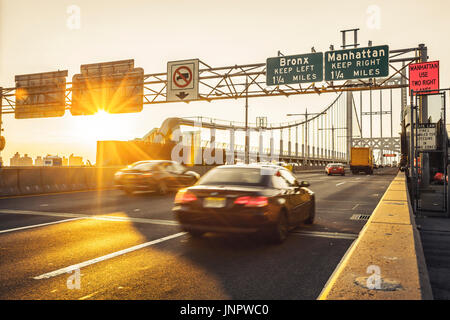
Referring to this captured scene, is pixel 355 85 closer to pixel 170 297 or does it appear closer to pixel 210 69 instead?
pixel 210 69

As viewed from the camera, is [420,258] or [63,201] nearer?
[420,258]

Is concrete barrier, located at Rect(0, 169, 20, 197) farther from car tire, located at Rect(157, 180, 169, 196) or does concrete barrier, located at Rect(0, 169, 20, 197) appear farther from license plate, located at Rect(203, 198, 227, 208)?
license plate, located at Rect(203, 198, 227, 208)

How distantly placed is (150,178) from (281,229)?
8929 millimetres

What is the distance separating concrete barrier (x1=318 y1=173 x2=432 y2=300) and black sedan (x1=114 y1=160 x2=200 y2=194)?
31.9 feet

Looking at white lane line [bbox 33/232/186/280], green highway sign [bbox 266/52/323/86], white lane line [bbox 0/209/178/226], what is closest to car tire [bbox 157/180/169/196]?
white lane line [bbox 0/209/178/226]

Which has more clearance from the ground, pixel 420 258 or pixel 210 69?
pixel 210 69

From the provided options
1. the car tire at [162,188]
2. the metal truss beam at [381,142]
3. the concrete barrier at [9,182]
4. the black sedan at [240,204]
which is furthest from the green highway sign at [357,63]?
the metal truss beam at [381,142]

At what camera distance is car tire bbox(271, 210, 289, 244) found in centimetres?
595

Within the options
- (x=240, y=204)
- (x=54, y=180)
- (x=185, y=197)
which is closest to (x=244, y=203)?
(x=240, y=204)

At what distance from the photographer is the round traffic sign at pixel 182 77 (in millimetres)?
21570

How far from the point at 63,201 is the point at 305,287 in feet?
34.0

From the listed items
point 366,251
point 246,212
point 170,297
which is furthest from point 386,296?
point 246,212

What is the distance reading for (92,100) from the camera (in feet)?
80.9

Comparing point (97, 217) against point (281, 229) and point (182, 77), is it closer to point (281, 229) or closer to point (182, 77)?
point (281, 229)
